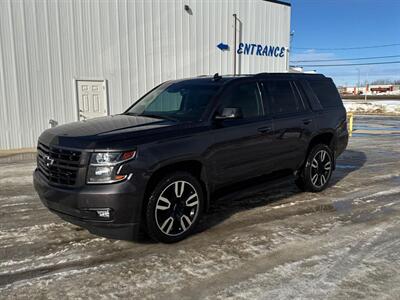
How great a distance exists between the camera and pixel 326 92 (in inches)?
261

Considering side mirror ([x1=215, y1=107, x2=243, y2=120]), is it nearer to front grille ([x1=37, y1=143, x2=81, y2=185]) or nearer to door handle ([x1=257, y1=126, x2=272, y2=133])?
door handle ([x1=257, y1=126, x2=272, y2=133])

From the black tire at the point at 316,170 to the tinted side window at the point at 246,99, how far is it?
5.03 ft

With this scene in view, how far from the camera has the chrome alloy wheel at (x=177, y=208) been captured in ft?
13.1

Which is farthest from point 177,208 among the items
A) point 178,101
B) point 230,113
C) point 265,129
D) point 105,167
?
point 265,129

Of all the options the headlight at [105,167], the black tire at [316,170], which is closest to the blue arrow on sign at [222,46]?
the black tire at [316,170]

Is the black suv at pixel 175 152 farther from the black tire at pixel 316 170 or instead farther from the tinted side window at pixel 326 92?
the tinted side window at pixel 326 92

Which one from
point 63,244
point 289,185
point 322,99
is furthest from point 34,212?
point 322,99

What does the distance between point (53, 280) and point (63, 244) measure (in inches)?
32.9

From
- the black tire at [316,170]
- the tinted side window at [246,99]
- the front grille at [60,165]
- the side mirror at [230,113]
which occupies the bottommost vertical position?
the black tire at [316,170]

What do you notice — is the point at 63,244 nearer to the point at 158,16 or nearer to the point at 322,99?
the point at 322,99

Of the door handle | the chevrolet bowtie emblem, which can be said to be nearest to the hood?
the chevrolet bowtie emblem

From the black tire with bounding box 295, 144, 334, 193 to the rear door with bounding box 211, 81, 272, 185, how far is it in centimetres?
114

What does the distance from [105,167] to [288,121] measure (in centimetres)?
299

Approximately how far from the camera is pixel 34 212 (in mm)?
5305
